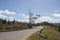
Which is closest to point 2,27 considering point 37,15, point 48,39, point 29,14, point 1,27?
point 1,27

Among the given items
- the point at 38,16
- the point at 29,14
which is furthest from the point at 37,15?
the point at 29,14

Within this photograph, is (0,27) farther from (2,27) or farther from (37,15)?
(37,15)

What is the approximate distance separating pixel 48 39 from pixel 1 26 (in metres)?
19.6

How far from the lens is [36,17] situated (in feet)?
316

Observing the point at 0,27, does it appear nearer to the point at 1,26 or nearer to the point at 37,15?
the point at 1,26

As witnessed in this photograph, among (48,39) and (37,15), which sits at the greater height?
(37,15)

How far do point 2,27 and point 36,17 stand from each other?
58520 mm

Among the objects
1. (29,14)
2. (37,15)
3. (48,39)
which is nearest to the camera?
(48,39)

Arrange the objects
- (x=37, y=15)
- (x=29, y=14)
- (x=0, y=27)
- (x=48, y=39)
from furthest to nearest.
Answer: (x=37, y=15), (x=29, y=14), (x=0, y=27), (x=48, y=39)

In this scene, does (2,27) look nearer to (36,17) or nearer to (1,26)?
(1,26)

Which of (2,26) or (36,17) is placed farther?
(36,17)

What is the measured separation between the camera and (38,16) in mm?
96125

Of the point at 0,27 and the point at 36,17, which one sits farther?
the point at 36,17

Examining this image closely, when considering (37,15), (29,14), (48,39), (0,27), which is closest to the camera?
(48,39)
